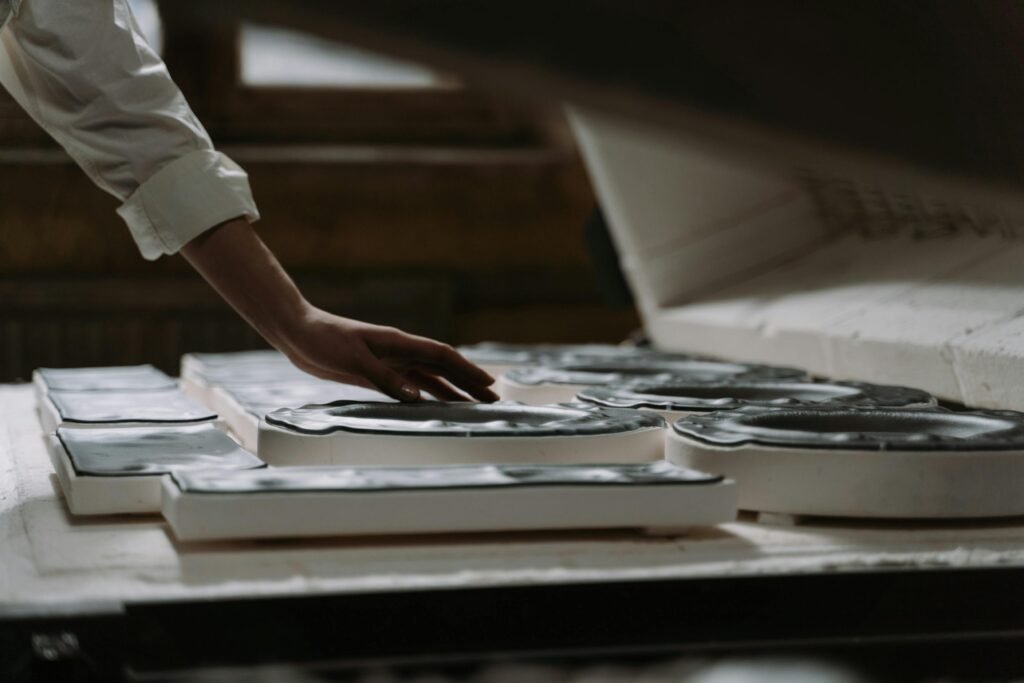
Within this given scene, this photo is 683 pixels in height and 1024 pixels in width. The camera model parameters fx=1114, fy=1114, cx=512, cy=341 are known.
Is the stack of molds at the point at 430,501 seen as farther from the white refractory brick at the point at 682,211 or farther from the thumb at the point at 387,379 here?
the white refractory brick at the point at 682,211

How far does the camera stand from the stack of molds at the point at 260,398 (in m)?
1.09

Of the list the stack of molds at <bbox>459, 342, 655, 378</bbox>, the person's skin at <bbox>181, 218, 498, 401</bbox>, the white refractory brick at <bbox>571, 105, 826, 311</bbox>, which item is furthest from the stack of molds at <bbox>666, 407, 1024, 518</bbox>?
the white refractory brick at <bbox>571, 105, 826, 311</bbox>

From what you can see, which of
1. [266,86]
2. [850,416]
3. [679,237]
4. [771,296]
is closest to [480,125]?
[266,86]

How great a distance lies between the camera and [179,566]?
0.63 metres

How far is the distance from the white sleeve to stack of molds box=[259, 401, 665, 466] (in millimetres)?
202

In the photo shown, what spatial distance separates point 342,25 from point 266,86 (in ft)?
10.2

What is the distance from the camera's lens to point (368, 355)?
100 centimetres

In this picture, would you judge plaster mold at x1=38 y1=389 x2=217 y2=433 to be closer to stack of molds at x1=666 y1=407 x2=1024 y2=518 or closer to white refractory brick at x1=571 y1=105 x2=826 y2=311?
stack of molds at x1=666 y1=407 x2=1024 y2=518

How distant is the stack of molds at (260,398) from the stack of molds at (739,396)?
0.24m

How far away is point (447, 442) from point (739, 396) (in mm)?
446

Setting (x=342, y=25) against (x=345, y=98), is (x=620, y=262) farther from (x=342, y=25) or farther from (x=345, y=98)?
(x=342, y=25)

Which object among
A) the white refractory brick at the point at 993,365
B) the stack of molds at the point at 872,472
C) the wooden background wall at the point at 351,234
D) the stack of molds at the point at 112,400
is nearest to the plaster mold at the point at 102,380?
the stack of molds at the point at 112,400

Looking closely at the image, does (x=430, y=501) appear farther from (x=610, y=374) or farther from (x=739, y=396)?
(x=610, y=374)

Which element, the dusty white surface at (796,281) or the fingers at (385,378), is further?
the dusty white surface at (796,281)
